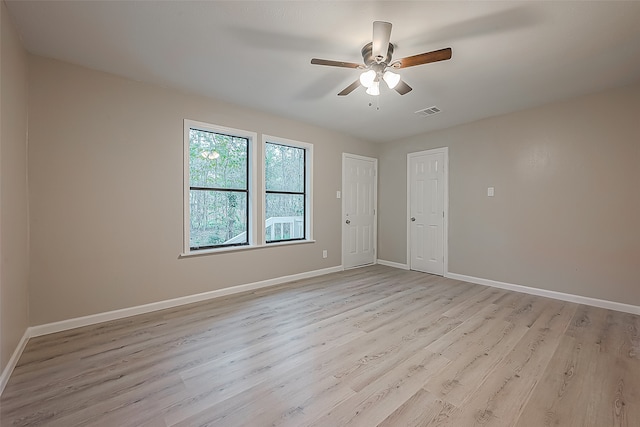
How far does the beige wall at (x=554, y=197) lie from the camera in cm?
316

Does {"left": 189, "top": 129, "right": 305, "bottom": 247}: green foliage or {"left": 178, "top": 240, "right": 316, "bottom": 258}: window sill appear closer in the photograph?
{"left": 178, "top": 240, "right": 316, "bottom": 258}: window sill

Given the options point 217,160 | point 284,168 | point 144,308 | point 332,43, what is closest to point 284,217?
point 284,168

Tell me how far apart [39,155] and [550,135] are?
5.69 metres

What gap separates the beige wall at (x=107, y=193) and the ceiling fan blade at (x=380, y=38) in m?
2.27

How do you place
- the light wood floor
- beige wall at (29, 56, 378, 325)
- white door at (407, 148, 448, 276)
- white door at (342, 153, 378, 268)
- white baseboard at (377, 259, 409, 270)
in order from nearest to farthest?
the light wood floor < beige wall at (29, 56, 378, 325) < white door at (407, 148, 448, 276) < white door at (342, 153, 378, 268) < white baseboard at (377, 259, 409, 270)

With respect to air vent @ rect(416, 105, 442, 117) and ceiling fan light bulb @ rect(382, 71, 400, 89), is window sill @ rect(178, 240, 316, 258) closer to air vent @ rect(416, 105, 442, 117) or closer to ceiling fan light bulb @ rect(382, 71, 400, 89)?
air vent @ rect(416, 105, 442, 117)

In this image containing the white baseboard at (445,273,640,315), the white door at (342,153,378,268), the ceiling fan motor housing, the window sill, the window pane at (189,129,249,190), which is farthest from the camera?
the white door at (342,153,378,268)

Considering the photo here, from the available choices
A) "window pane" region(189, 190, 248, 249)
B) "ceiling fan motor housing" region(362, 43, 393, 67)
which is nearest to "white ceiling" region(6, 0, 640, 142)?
"ceiling fan motor housing" region(362, 43, 393, 67)

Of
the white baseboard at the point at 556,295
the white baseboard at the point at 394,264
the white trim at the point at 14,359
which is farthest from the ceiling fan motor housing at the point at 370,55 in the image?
the white baseboard at the point at 394,264

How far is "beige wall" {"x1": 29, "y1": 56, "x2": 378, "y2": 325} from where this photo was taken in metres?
2.57

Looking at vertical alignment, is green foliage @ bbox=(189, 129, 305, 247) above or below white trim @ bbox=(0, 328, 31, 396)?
above

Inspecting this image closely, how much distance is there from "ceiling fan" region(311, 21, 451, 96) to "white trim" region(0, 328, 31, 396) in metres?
3.06

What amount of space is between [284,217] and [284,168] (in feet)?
2.55

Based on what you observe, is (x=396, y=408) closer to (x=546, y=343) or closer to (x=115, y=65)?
(x=546, y=343)
